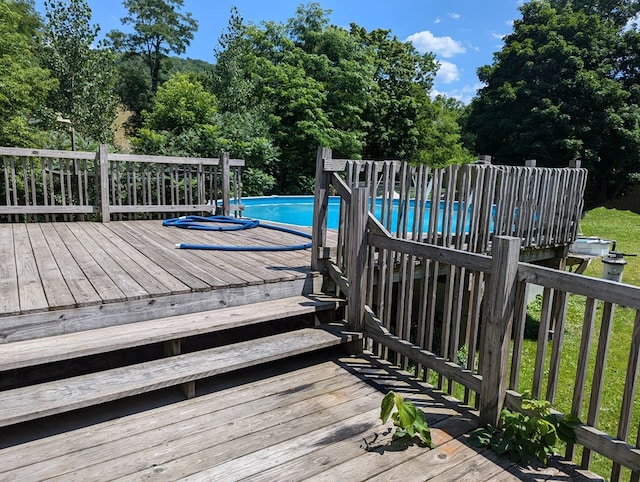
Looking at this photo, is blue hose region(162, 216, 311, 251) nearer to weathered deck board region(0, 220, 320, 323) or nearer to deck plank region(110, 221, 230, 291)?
weathered deck board region(0, 220, 320, 323)

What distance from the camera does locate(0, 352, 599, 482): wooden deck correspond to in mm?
1704

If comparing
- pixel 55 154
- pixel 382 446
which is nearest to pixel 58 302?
pixel 382 446

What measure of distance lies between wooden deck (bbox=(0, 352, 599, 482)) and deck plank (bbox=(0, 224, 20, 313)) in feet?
2.24

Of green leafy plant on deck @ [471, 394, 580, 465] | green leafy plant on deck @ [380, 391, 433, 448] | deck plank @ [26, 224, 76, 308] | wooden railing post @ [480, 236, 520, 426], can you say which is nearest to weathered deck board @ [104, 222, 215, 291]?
deck plank @ [26, 224, 76, 308]

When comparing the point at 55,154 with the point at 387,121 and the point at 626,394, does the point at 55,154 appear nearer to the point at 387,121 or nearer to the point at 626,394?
the point at 626,394

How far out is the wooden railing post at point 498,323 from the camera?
203cm

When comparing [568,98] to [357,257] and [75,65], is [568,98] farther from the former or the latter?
[357,257]

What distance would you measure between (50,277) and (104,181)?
9.65 feet

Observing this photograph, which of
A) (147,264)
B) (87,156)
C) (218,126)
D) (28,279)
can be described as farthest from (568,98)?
(28,279)

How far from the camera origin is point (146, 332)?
2410 mm

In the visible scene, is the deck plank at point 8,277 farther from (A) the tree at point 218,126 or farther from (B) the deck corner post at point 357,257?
(A) the tree at point 218,126

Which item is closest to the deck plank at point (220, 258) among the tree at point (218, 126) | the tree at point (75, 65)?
the tree at point (218, 126)

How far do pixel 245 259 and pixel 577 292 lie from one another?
2.55 meters

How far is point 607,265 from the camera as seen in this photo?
5.36 meters
